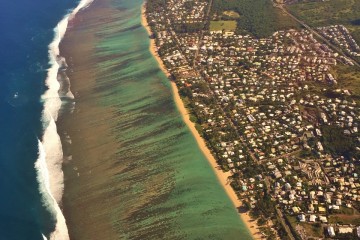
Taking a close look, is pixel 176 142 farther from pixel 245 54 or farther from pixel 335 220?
pixel 245 54

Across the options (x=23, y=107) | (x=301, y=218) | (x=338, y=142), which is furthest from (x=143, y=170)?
(x=338, y=142)

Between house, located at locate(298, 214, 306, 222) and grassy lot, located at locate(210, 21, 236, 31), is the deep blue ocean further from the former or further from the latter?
grassy lot, located at locate(210, 21, 236, 31)

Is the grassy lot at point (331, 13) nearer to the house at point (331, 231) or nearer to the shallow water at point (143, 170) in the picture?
the shallow water at point (143, 170)

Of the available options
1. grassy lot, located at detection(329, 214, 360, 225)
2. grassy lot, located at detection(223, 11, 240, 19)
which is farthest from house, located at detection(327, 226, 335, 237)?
grassy lot, located at detection(223, 11, 240, 19)

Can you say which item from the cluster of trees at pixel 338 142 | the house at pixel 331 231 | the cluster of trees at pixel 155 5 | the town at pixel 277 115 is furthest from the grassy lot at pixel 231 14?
the house at pixel 331 231

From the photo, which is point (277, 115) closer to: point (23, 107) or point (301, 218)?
point (301, 218)

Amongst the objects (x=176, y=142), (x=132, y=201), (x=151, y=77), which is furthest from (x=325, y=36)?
(x=132, y=201)
